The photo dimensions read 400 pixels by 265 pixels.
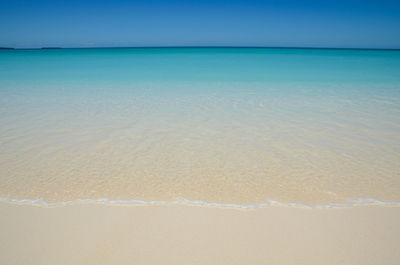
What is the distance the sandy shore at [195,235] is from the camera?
1701 mm

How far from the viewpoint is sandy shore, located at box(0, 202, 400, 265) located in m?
1.70

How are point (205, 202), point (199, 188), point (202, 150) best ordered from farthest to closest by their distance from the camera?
1. point (202, 150)
2. point (199, 188)
3. point (205, 202)

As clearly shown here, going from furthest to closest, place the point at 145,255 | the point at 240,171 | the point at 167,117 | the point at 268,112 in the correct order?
the point at 268,112 < the point at 167,117 < the point at 240,171 < the point at 145,255

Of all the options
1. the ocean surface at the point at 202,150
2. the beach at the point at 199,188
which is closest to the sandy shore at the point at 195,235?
the beach at the point at 199,188

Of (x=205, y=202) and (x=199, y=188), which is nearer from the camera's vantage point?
(x=205, y=202)

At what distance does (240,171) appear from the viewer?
9.49ft

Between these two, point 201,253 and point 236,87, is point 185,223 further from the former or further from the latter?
point 236,87

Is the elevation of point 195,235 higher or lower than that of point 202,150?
lower

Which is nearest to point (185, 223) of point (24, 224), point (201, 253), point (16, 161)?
point (201, 253)

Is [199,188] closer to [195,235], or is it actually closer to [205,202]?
[205,202]

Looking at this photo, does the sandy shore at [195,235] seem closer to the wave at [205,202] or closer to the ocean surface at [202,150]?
the wave at [205,202]

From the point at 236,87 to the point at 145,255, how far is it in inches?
309

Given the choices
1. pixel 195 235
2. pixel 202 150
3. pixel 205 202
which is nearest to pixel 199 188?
pixel 205 202

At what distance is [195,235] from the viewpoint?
190cm
